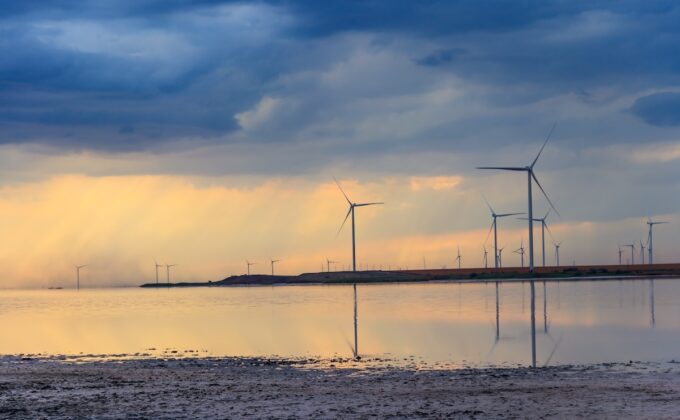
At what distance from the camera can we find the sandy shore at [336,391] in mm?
26672

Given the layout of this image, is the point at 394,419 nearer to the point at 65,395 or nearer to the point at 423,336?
the point at 65,395

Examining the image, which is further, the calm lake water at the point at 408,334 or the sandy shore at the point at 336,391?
the calm lake water at the point at 408,334

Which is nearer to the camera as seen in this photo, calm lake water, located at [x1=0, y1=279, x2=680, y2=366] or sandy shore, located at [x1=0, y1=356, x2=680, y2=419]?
sandy shore, located at [x1=0, y1=356, x2=680, y2=419]

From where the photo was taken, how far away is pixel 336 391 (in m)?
31.0

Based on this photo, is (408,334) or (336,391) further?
(408,334)

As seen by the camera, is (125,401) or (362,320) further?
(362,320)

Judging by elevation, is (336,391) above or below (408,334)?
above

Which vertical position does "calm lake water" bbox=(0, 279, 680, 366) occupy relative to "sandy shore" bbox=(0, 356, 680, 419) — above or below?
below

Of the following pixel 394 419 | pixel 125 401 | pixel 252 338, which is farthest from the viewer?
pixel 252 338

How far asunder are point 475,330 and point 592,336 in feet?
26.5

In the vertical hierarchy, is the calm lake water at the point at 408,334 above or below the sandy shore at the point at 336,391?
below

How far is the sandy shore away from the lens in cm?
2667

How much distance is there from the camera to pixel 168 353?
48688 mm

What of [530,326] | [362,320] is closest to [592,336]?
[530,326]
